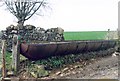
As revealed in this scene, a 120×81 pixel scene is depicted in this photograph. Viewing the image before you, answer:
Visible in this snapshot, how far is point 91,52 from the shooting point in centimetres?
2133

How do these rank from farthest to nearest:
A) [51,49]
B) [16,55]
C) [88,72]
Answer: [51,49]
[88,72]
[16,55]

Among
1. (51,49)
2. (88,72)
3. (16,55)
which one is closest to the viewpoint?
(16,55)

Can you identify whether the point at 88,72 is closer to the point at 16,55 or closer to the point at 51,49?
the point at 51,49

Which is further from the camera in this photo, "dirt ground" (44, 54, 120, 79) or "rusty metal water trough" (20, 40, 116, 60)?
"rusty metal water trough" (20, 40, 116, 60)

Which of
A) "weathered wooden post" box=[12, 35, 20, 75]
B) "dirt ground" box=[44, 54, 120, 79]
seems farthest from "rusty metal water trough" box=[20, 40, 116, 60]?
"dirt ground" box=[44, 54, 120, 79]

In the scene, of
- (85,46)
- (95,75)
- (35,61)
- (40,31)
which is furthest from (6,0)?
(95,75)

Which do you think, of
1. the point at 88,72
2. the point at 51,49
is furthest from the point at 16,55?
the point at 88,72

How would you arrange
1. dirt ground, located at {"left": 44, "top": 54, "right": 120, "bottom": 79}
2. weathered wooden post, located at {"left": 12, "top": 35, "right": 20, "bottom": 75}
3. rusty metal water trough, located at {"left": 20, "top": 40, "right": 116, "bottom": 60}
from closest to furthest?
dirt ground, located at {"left": 44, "top": 54, "right": 120, "bottom": 79}
weathered wooden post, located at {"left": 12, "top": 35, "right": 20, "bottom": 75}
rusty metal water trough, located at {"left": 20, "top": 40, "right": 116, "bottom": 60}

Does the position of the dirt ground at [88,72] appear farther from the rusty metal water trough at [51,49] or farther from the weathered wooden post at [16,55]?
the weathered wooden post at [16,55]

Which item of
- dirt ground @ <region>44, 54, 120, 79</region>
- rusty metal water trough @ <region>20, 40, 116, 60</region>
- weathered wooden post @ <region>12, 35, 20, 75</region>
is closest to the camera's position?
dirt ground @ <region>44, 54, 120, 79</region>

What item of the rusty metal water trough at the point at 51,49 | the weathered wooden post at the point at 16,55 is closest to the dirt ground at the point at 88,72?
the rusty metal water trough at the point at 51,49

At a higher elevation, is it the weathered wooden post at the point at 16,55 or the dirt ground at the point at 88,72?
the weathered wooden post at the point at 16,55

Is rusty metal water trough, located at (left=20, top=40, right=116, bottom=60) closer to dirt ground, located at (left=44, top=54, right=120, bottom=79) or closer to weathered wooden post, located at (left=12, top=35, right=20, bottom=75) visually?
weathered wooden post, located at (left=12, top=35, right=20, bottom=75)

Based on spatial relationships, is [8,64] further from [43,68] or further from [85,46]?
[85,46]
